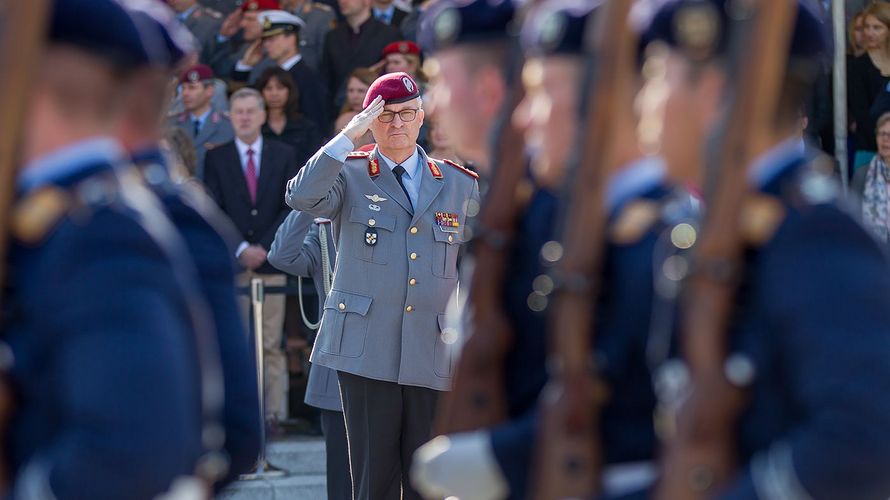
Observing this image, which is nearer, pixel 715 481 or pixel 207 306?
pixel 715 481

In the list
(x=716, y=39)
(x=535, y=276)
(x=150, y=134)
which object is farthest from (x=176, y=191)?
(x=716, y=39)

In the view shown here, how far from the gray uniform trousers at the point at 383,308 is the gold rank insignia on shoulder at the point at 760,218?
434cm

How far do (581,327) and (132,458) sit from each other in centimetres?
94

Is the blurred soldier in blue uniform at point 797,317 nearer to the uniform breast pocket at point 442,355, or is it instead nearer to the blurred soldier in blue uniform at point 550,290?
the blurred soldier in blue uniform at point 550,290

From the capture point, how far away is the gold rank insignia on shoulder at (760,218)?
2744 mm

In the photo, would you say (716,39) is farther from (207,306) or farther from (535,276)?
(207,306)

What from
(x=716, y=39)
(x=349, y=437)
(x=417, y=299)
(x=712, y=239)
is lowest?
(x=349, y=437)

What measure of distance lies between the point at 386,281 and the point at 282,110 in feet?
11.1

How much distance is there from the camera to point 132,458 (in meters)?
2.49

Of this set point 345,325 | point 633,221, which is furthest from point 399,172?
point 633,221

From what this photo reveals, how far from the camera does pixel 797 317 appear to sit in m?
2.61

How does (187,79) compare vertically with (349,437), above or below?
above

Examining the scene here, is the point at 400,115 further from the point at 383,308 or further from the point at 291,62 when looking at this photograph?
the point at 291,62

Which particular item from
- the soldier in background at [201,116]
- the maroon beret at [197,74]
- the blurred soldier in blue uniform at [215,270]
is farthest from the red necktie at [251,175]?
the blurred soldier in blue uniform at [215,270]
